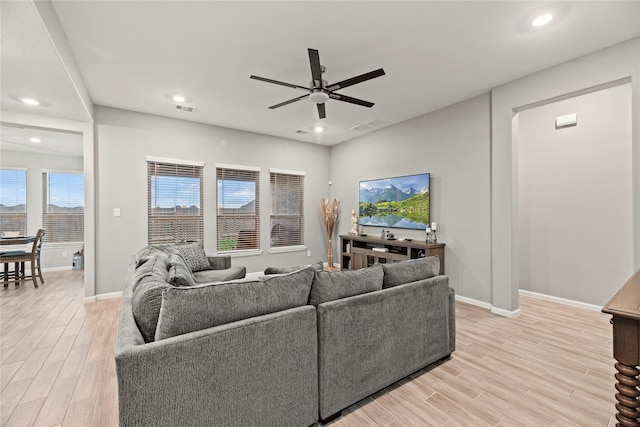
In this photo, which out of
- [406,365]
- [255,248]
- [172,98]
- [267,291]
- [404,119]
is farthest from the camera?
[255,248]

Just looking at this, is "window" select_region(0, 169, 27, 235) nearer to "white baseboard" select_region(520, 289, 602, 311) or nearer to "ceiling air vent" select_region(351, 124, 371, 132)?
"ceiling air vent" select_region(351, 124, 371, 132)

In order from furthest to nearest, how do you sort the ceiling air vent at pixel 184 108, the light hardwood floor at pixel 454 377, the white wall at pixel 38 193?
the white wall at pixel 38 193 < the ceiling air vent at pixel 184 108 < the light hardwood floor at pixel 454 377

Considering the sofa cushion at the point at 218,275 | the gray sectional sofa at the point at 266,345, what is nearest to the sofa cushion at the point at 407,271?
the gray sectional sofa at the point at 266,345

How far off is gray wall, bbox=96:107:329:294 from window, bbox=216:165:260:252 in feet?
0.41

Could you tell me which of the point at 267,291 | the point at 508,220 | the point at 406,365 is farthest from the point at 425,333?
the point at 508,220

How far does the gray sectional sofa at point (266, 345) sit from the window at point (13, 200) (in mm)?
6803

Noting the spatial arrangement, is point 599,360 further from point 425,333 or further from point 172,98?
point 172,98

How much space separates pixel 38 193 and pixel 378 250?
7.66m

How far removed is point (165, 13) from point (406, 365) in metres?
3.41

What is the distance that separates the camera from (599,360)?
2.48 meters

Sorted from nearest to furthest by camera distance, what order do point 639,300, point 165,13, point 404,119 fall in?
point 639,300 < point 165,13 < point 404,119

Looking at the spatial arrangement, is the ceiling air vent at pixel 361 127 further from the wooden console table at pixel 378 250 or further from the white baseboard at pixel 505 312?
the white baseboard at pixel 505 312

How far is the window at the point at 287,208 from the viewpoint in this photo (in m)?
5.94

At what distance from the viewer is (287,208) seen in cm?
613
